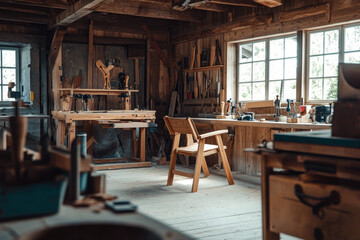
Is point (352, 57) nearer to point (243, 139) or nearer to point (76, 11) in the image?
point (243, 139)

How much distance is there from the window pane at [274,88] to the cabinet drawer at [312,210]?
4186mm

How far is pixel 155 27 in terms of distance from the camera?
27.8 feet

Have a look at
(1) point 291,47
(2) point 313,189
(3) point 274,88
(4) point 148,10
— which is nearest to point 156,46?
(4) point 148,10

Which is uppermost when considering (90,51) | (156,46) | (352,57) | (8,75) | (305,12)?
(305,12)

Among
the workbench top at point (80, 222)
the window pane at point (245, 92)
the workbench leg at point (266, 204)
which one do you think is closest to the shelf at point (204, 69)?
the window pane at point (245, 92)

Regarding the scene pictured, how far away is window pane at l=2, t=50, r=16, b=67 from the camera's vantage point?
298 inches

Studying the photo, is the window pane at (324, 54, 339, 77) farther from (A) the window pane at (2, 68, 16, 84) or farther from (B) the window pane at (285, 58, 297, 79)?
(A) the window pane at (2, 68, 16, 84)

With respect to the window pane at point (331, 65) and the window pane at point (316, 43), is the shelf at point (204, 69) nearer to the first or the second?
the window pane at point (316, 43)

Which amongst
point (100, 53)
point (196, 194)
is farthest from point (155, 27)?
point (196, 194)

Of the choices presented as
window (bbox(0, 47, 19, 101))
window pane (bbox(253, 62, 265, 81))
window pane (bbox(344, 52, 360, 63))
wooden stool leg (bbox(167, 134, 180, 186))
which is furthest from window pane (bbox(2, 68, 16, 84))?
window pane (bbox(344, 52, 360, 63))

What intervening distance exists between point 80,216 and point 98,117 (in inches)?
213

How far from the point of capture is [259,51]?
6719mm

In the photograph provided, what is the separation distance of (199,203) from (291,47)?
2920 millimetres

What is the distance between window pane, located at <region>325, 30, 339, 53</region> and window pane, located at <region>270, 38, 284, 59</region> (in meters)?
0.81
